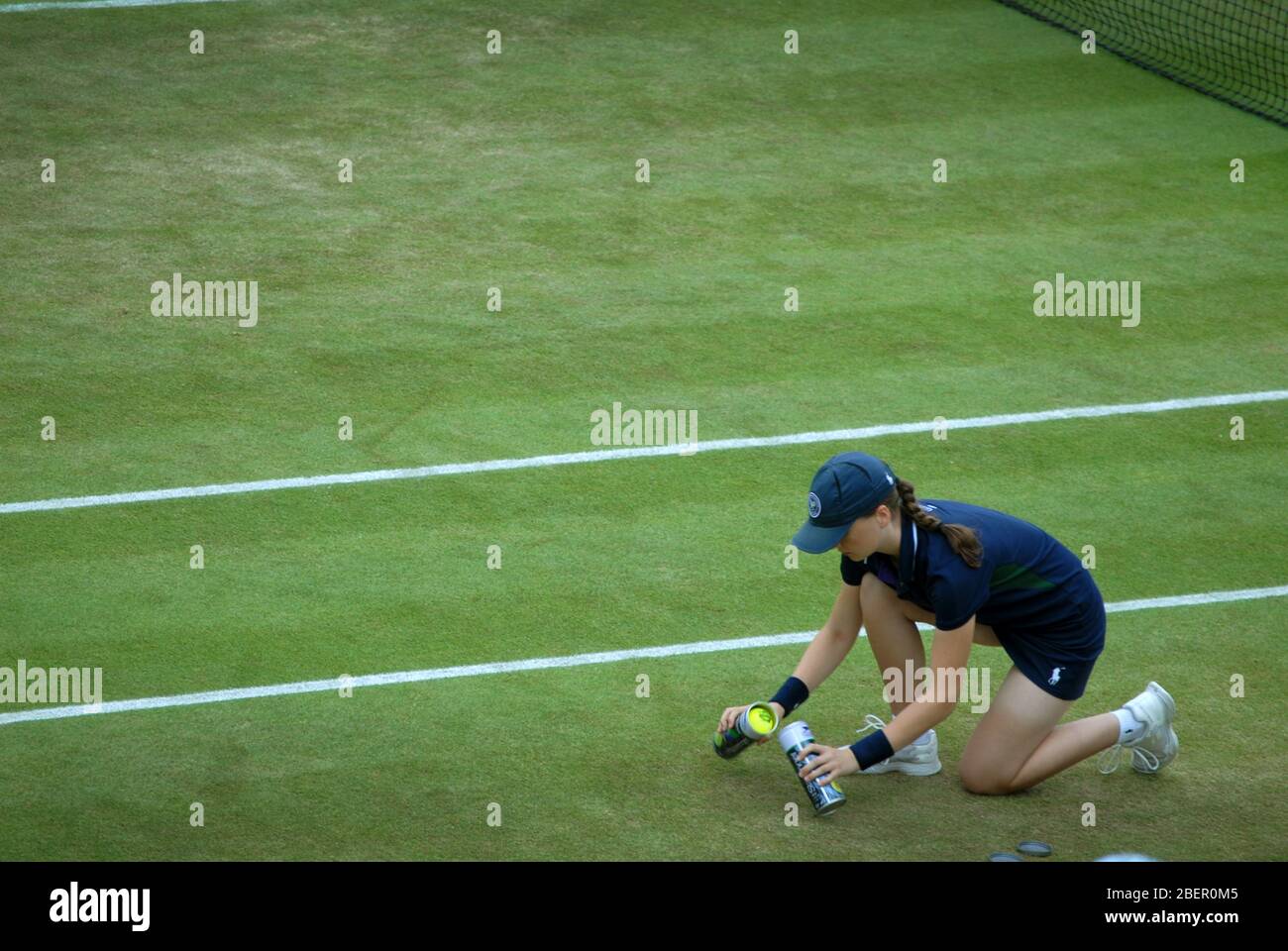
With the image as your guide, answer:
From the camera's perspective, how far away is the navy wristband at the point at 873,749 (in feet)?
21.6

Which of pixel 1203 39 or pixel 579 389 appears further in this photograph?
pixel 1203 39

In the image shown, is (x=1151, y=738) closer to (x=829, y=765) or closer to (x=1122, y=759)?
(x=1122, y=759)

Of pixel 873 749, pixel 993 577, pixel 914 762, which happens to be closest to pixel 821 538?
pixel 993 577

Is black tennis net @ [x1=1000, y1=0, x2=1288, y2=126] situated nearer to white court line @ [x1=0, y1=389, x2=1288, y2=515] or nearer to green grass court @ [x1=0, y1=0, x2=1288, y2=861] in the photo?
green grass court @ [x1=0, y1=0, x2=1288, y2=861]

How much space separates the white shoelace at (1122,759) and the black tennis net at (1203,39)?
33.2 ft

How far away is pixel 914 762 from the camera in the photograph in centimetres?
719

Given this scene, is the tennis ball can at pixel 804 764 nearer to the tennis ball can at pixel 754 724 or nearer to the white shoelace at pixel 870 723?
the tennis ball can at pixel 754 724

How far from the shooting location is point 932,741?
720 centimetres

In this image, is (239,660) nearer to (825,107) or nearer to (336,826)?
(336,826)

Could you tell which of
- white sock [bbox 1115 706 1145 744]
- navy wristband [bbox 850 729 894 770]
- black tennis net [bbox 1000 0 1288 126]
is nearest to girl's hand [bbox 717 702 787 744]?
navy wristband [bbox 850 729 894 770]

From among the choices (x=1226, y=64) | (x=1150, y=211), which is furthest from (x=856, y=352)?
(x=1226, y=64)

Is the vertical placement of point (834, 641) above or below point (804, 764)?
above

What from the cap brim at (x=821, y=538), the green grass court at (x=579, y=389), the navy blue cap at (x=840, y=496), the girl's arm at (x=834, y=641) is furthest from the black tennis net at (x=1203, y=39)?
the cap brim at (x=821, y=538)

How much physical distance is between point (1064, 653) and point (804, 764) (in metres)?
1.19
